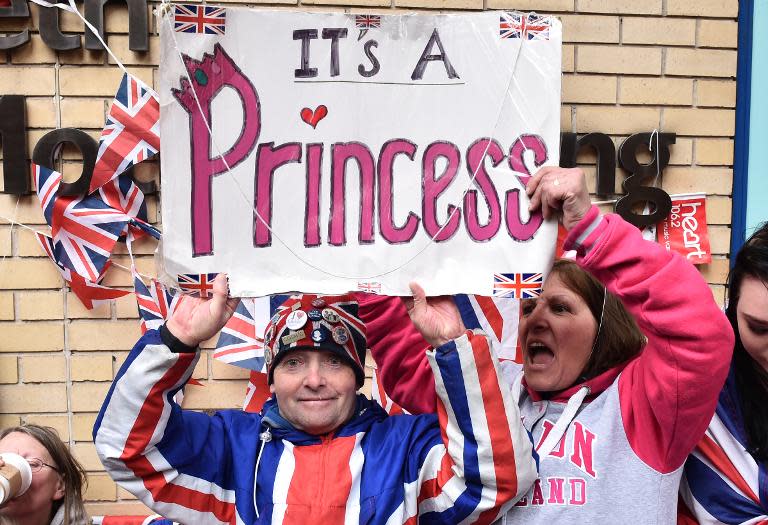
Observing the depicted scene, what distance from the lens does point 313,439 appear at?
1791mm

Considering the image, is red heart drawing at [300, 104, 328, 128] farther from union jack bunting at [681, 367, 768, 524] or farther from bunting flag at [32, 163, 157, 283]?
bunting flag at [32, 163, 157, 283]

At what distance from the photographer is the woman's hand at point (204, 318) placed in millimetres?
1664

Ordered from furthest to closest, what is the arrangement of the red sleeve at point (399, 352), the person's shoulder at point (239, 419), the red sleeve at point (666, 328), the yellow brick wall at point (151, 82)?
the yellow brick wall at point (151, 82) < the red sleeve at point (399, 352) < the person's shoulder at point (239, 419) < the red sleeve at point (666, 328)

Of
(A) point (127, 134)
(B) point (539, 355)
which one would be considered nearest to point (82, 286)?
(A) point (127, 134)

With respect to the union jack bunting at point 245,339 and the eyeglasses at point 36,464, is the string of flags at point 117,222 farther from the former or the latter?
the eyeglasses at point 36,464

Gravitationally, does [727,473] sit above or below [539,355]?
below

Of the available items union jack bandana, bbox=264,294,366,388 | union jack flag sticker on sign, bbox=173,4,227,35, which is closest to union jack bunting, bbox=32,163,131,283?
union jack bandana, bbox=264,294,366,388

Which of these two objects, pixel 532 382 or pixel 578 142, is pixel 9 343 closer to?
pixel 532 382

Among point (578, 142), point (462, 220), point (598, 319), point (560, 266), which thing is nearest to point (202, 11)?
point (462, 220)

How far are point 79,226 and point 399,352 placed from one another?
5.01ft

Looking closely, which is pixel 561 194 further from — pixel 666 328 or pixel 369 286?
pixel 369 286

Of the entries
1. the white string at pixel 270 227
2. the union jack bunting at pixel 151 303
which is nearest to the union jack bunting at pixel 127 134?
the union jack bunting at pixel 151 303

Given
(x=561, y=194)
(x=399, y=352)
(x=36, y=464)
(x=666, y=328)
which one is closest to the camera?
(x=666, y=328)

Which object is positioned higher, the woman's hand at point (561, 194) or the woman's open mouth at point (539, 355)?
the woman's hand at point (561, 194)
